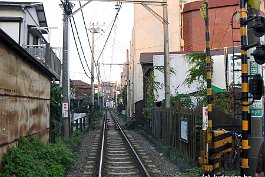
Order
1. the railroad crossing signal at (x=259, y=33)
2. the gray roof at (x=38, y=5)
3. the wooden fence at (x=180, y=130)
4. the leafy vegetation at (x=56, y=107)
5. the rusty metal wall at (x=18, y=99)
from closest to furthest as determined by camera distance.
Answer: the railroad crossing signal at (x=259, y=33)
the rusty metal wall at (x=18, y=99)
the wooden fence at (x=180, y=130)
the leafy vegetation at (x=56, y=107)
the gray roof at (x=38, y=5)

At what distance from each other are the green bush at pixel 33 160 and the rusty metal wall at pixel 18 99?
25cm

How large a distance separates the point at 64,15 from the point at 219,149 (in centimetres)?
1096

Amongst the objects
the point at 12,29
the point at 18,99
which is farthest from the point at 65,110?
the point at 18,99

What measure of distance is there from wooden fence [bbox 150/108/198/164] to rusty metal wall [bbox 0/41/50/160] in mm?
5331

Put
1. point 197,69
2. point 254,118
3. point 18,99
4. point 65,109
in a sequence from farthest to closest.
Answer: point 197,69
point 65,109
point 18,99
point 254,118

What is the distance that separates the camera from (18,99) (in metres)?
9.80

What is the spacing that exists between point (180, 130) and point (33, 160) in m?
7.49

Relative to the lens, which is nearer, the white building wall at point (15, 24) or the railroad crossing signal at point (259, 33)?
the railroad crossing signal at point (259, 33)

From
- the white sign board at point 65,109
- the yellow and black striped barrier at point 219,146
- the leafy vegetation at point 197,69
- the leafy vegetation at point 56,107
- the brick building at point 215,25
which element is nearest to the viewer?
the yellow and black striped barrier at point 219,146

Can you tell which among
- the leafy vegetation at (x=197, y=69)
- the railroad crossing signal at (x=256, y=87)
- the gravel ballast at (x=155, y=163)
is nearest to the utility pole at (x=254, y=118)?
the railroad crossing signal at (x=256, y=87)

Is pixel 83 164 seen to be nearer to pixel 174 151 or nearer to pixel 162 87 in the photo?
pixel 174 151

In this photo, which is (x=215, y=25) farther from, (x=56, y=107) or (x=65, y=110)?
(x=65, y=110)

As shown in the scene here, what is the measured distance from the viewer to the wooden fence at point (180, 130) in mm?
12765

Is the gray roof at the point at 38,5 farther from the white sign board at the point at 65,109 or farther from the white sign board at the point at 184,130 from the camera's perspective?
the white sign board at the point at 184,130
